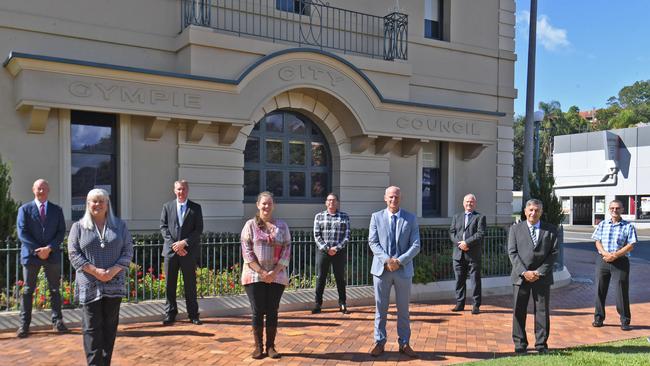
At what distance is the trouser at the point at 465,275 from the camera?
8.35 metres

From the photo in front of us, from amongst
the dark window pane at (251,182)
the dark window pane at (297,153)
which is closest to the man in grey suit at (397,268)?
the dark window pane at (251,182)

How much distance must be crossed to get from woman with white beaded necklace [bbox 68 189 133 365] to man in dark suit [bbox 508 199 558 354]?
4.20 meters

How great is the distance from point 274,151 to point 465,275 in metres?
4.94

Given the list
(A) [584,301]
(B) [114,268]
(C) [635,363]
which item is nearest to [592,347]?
(C) [635,363]

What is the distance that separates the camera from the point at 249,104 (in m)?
10.1

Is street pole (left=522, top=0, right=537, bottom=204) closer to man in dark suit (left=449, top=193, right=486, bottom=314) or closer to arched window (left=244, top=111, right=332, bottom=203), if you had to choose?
man in dark suit (left=449, top=193, right=486, bottom=314)

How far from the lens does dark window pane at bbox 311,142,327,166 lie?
12.0m

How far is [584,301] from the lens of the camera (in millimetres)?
9625

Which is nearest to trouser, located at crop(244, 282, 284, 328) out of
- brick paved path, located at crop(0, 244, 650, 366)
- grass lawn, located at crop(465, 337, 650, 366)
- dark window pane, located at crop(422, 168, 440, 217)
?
brick paved path, located at crop(0, 244, 650, 366)

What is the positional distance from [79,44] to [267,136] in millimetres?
3923

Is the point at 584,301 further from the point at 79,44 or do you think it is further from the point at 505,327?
the point at 79,44

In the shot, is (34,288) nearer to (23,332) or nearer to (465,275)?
(23,332)

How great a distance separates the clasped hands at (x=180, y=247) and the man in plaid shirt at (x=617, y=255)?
5685mm

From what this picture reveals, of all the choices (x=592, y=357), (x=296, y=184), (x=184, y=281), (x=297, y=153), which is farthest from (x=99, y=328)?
(x=297, y=153)
